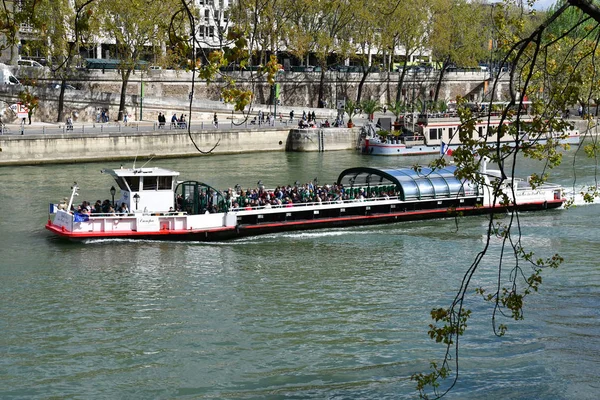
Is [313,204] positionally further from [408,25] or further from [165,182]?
[408,25]

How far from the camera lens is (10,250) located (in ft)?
88.2

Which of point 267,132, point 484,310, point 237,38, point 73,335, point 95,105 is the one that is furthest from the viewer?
point 95,105

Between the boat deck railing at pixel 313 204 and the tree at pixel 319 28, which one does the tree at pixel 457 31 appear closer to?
the tree at pixel 319 28

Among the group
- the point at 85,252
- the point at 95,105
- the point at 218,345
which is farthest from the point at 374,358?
the point at 95,105

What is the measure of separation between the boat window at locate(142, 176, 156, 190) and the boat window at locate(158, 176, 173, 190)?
19 centimetres

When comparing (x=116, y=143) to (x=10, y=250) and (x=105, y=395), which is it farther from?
(x=105, y=395)

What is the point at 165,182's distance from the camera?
99.7ft

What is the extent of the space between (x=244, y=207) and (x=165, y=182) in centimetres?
266

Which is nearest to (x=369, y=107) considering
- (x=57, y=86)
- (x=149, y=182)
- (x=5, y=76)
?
(x=57, y=86)

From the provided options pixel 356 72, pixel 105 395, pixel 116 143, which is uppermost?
pixel 356 72

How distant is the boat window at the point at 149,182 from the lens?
98.8 feet

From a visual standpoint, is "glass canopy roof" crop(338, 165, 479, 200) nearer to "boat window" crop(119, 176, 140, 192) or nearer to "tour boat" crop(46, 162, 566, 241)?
"tour boat" crop(46, 162, 566, 241)

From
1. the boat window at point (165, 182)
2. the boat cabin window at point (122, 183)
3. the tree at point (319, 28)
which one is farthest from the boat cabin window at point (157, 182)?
the tree at point (319, 28)

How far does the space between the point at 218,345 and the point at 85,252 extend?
1005 centimetres
